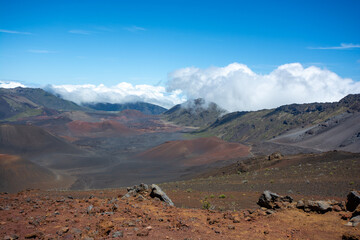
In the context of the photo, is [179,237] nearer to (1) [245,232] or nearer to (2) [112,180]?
(1) [245,232]

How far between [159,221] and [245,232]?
104 inches

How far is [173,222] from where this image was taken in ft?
26.0

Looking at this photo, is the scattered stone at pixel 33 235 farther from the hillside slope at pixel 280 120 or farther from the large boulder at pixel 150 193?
the hillside slope at pixel 280 120

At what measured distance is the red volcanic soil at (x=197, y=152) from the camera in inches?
2459

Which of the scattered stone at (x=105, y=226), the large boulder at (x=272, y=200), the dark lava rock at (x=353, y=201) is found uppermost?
the dark lava rock at (x=353, y=201)

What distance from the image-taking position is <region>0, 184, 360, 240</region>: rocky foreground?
6938 mm

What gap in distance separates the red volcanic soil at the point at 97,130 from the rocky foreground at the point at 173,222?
398ft

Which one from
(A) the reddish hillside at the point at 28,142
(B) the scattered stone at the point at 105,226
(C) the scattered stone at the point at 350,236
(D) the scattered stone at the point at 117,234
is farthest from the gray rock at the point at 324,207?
(A) the reddish hillside at the point at 28,142

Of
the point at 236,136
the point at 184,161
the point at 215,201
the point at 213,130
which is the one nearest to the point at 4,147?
the point at 184,161

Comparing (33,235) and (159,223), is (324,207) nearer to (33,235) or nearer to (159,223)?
(159,223)

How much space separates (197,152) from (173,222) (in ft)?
213

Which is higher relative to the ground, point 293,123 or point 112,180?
point 293,123

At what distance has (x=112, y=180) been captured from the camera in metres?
44.2

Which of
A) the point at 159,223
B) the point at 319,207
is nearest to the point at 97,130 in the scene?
the point at 159,223
